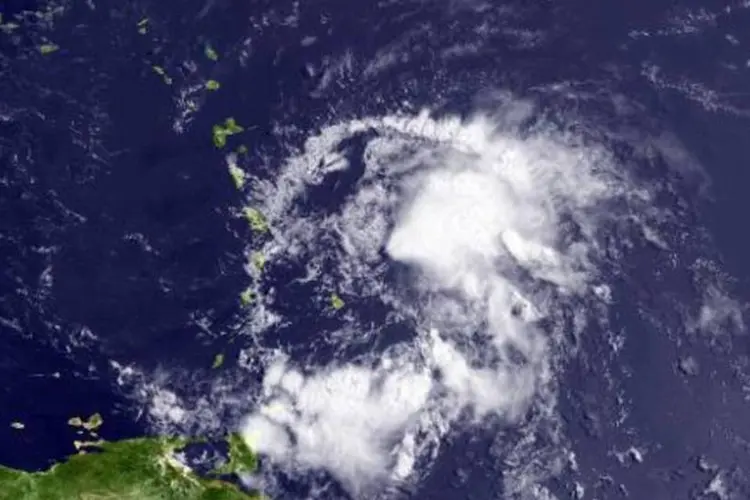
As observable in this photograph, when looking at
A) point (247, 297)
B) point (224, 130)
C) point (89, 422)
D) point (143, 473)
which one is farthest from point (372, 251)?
point (89, 422)

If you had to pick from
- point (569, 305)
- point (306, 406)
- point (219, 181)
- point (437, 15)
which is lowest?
point (306, 406)

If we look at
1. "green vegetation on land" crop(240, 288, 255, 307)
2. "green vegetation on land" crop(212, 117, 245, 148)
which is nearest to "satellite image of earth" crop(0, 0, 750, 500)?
"green vegetation on land" crop(240, 288, 255, 307)

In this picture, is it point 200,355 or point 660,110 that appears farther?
point 660,110

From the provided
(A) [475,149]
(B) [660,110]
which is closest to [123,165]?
(A) [475,149]

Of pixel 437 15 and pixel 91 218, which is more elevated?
pixel 437 15

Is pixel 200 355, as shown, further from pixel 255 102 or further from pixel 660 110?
pixel 660 110

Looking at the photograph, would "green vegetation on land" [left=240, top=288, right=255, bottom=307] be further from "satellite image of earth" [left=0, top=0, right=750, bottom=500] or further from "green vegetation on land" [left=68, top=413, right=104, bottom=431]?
"green vegetation on land" [left=68, top=413, right=104, bottom=431]

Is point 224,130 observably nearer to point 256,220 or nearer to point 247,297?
point 256,220
